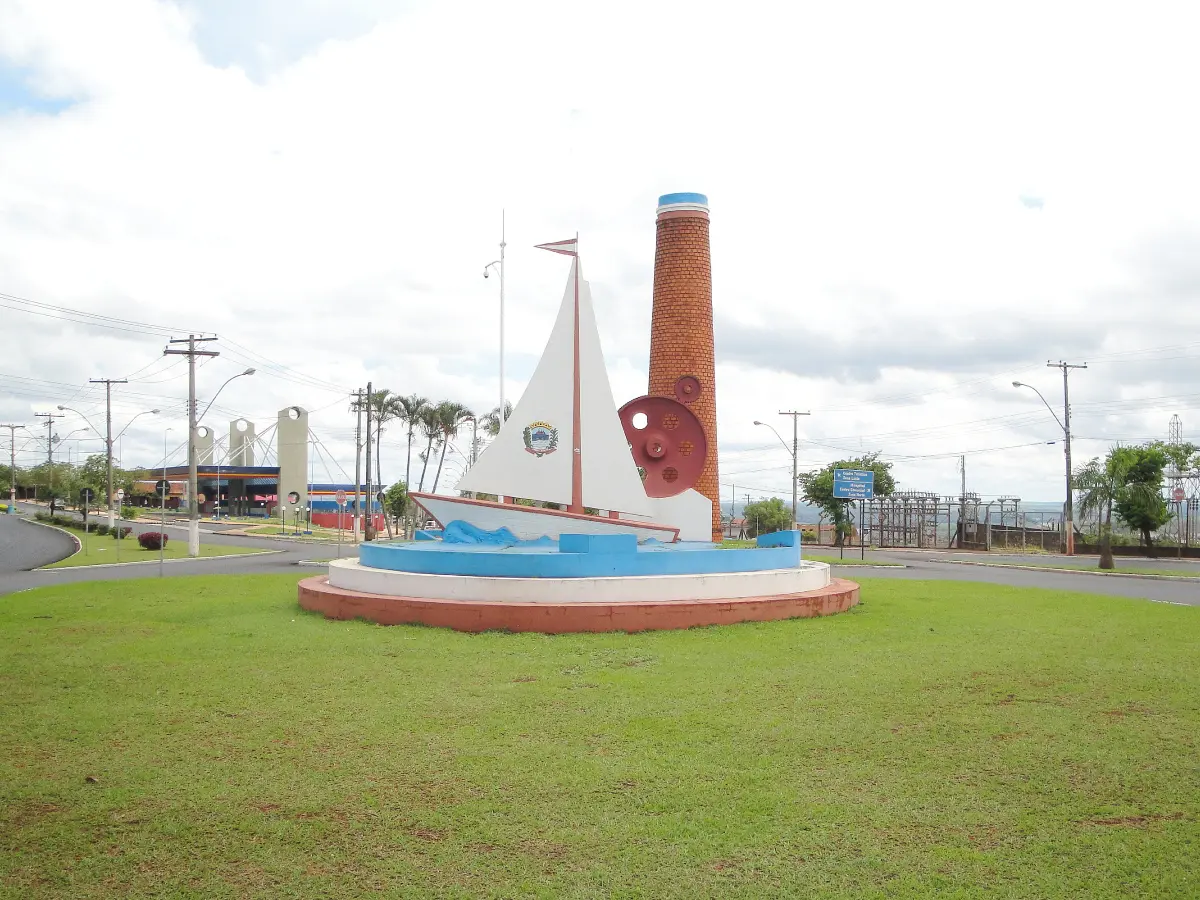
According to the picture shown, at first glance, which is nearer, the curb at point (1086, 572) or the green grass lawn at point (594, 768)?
the green grass lawn at point (594, 768)

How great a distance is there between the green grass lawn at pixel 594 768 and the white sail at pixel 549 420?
22.5 ft

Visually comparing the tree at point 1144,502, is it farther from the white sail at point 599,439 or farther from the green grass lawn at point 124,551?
the green grass lawn at point 124,551

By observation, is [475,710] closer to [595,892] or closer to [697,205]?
[595,892]

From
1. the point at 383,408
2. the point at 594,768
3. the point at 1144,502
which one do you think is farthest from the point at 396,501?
the point at 594,768

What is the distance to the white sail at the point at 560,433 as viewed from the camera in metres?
20.4

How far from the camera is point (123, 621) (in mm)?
15930

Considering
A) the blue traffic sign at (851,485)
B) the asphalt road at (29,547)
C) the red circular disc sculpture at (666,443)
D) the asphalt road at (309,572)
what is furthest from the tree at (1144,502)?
the asphalt road at (29,547)

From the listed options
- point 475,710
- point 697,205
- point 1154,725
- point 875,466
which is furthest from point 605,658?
point 875,466

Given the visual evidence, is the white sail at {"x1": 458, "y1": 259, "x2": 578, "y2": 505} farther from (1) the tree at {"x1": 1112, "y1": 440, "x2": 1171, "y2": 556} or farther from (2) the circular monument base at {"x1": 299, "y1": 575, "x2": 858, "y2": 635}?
(1) the tree at {"x1": 1112, "y1": 440, "x2": 1171, "y2": 556}

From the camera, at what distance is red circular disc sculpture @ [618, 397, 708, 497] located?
2475 cm

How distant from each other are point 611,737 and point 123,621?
34.4ft

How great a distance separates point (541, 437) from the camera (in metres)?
20.4

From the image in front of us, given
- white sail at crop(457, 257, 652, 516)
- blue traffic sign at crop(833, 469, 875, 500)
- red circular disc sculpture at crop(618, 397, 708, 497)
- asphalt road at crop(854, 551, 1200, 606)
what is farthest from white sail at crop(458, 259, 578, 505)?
blue traffic sign at crop(833, 469, 875, 500)

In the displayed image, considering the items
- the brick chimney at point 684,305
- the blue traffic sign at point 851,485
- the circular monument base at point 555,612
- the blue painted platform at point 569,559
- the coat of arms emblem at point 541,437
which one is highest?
the brick chimney at point 684,305
